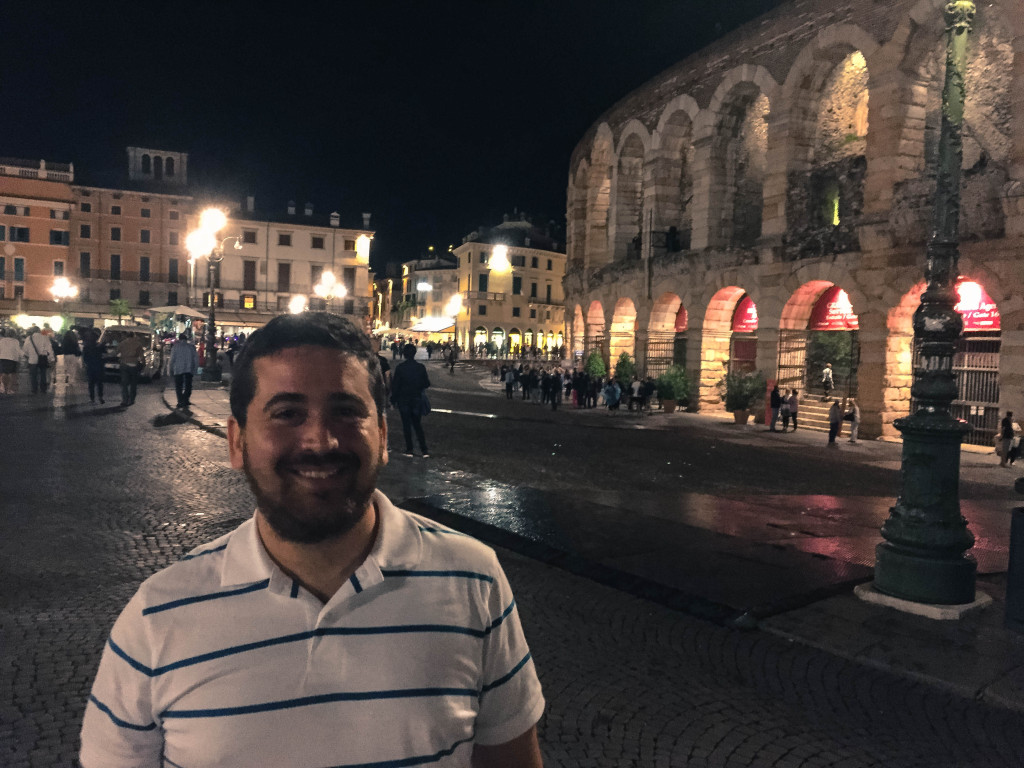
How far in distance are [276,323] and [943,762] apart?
3.90 meters

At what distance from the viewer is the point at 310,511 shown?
154cm

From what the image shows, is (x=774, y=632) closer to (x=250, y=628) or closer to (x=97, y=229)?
(x=250, y=628)

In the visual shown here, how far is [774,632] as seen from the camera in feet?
17.9

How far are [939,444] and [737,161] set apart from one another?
20.7 metres

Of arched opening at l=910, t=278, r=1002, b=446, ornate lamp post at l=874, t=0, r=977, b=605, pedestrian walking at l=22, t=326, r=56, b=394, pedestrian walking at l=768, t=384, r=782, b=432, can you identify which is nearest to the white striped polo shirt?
ornate lamp post at l=874, t=0, r=977, b=605

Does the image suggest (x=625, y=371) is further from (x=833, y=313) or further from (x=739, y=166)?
(x=833, y=313)

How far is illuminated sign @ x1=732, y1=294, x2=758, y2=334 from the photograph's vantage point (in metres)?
24.3

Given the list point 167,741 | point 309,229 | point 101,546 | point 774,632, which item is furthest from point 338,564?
point 309,229

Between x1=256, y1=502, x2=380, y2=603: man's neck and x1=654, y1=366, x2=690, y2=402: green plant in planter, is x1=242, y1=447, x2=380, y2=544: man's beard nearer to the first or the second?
x1=256, y1=502, x2=380, y2=603: man's neck

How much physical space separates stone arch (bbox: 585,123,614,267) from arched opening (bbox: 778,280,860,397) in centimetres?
1131

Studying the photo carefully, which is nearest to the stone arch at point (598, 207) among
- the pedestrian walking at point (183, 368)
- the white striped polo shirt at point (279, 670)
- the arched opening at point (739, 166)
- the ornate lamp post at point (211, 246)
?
the arched opening at point (739, 166)

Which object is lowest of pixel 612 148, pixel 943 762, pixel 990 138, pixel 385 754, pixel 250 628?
pixel 943 762

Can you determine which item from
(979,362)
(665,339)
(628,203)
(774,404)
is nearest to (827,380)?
(774,404)

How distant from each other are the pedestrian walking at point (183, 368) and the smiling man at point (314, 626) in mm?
16460
